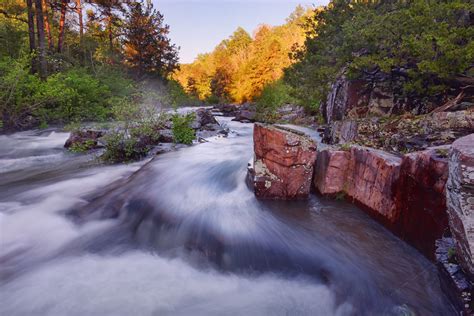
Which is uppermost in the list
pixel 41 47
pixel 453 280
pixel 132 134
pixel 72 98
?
pixel 41 47

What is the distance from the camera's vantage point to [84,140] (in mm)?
8430

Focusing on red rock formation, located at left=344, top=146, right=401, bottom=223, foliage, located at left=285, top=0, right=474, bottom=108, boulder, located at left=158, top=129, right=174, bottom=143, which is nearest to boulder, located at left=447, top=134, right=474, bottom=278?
red rock formation, located at left=344, top=146, right=401, bottom=223

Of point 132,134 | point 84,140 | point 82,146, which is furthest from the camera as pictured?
point 84,140

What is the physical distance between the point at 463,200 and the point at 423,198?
90 cm

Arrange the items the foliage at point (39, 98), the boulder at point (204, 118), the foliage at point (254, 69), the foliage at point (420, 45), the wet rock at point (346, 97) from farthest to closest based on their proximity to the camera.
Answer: the foliage at point (254, 69) → the boulder at point (204, 118) → the foliage at point (39, 98) → the wet rock at point (346, 97) → the foliage at point (420, 45)

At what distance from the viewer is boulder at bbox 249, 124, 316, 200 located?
4328mm

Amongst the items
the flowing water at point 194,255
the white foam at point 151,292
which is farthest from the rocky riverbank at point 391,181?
the white foam at point 151,292

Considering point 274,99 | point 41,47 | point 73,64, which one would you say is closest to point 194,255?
point 41,47

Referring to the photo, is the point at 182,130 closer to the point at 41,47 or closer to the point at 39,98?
the point at 39,98

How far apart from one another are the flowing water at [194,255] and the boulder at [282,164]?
22cm

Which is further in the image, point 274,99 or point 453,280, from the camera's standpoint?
point 274,99

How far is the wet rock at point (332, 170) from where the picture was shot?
13.9 feet

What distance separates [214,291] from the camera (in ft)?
8.99

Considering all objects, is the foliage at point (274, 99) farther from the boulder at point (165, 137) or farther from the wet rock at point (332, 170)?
the wet rock at point (332, 170)
